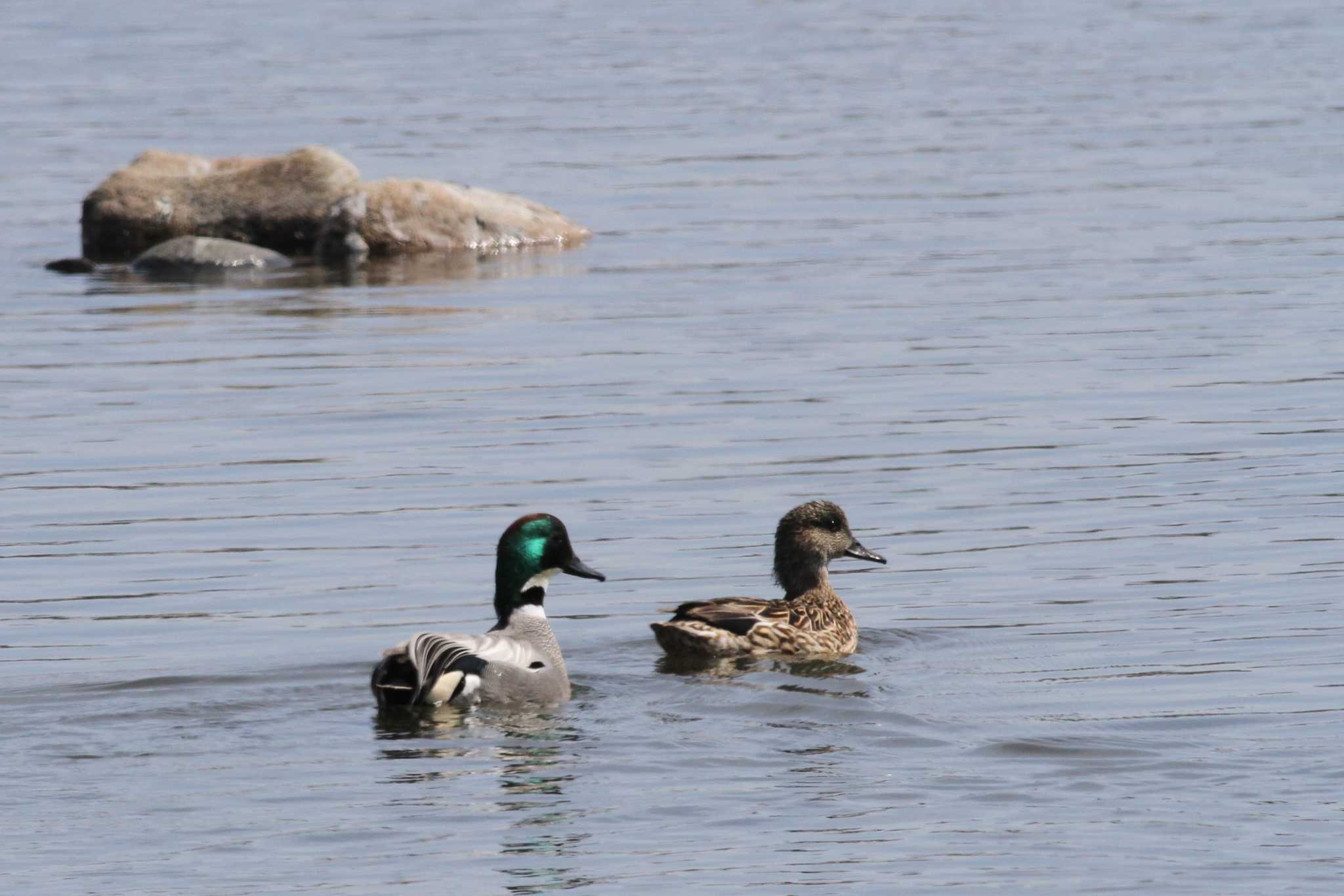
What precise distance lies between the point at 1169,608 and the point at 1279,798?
12.0ft

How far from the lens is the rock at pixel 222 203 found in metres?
27.1

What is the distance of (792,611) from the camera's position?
13023 millimetres

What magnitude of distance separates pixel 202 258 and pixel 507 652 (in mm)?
15431

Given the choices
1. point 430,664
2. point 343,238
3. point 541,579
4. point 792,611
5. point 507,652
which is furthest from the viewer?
point 343,238

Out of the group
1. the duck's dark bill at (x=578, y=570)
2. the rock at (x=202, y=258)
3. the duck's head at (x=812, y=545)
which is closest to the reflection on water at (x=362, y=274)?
the rock at (x=202, y=258)

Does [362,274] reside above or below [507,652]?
above

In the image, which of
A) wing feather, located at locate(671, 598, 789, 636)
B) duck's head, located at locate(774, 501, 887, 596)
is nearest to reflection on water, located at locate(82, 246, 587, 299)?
duck's head, located at locate(774, 501, 887, 596)

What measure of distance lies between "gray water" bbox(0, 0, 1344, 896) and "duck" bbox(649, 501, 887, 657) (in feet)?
0.61

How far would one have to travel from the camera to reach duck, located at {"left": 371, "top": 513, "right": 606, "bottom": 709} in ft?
36.2

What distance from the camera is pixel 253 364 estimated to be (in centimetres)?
2022

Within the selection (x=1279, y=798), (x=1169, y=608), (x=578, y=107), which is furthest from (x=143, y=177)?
(x=1279, y=798)

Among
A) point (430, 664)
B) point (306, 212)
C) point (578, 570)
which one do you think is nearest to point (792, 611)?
point (578, 570)

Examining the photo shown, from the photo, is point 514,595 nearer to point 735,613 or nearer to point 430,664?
point 430,664

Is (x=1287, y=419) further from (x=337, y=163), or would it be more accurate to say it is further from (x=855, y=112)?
(x=855, y=112)
